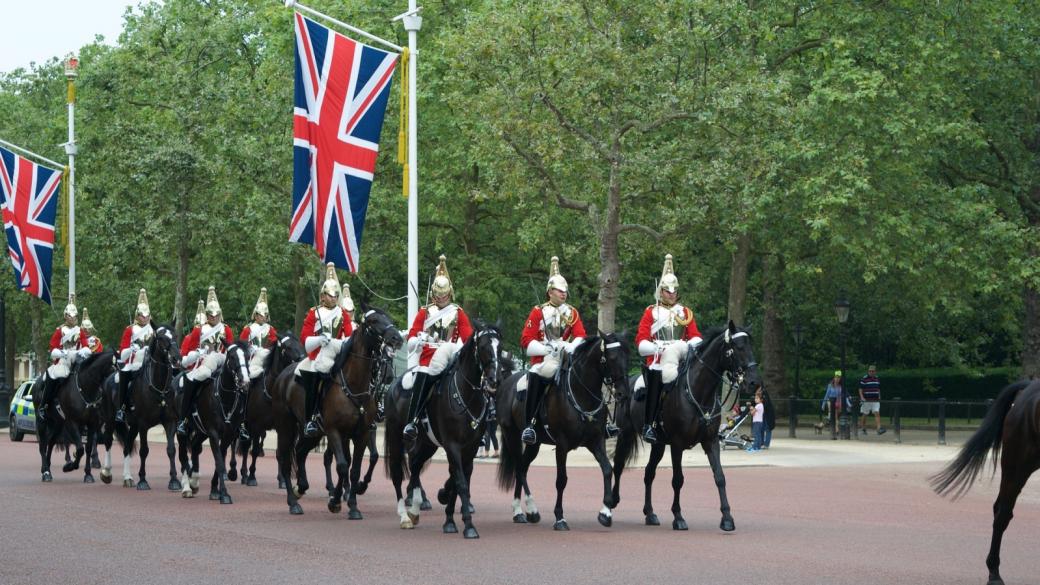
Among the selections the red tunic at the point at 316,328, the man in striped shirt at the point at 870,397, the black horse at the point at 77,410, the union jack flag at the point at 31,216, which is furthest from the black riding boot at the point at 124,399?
the man in striped shirt at the point at 870,397

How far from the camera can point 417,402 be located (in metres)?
16.0

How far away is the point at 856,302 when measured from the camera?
46.6 meters

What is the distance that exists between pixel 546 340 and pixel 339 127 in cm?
931

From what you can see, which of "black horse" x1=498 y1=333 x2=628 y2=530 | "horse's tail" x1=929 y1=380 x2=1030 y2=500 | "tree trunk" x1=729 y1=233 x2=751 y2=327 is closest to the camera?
"horse's tail" x1=929 y1=380 x2=1030 y2=500

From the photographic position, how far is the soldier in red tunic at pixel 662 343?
54.1ft

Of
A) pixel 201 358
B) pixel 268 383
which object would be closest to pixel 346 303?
pixel 268 383

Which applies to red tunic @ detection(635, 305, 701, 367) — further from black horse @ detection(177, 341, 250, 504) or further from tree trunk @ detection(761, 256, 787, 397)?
tree trunk @ detection(761, 256, 787, 397)

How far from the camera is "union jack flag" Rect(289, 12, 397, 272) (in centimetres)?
2456

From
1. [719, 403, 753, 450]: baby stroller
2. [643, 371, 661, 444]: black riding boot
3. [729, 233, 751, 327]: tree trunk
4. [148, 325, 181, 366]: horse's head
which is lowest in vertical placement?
[719, 403, 753, 450]: baby stroller

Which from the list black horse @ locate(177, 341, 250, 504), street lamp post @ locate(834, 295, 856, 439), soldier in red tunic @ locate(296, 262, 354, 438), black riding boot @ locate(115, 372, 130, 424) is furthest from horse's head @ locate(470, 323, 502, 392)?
street lamp post @ locate(834, 295, 856, 439)

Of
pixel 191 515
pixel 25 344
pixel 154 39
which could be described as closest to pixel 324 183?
pixel 191 515

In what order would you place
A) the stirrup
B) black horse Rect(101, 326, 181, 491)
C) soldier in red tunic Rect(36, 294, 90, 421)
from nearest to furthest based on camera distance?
the stirrup < black horse Rect(101, 326, 181, 491) < soldier in red tunic Rect(36, 294, 90, 421)

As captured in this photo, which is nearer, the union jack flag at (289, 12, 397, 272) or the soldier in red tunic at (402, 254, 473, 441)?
the soldier in red tunic at (402, 254, 473, 441)

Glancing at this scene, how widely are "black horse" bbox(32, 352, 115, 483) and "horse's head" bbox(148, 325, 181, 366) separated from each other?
1.82m
